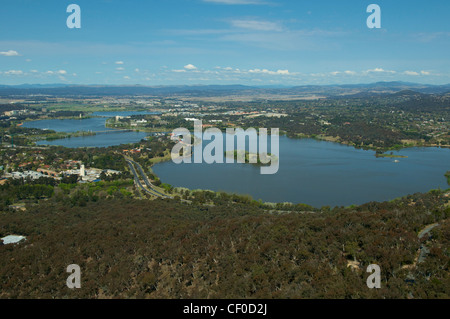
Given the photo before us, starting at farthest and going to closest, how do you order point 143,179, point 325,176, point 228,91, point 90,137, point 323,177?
1. point 228,91
2. point 90,137
3. point 325,176
4. point 323,177
5. point 143,179

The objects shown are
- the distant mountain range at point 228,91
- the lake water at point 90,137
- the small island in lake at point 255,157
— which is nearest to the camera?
the small island in lake at point 255,157

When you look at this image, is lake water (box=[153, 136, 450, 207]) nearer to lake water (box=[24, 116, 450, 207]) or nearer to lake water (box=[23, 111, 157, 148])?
lake water (box=[24, 116, 450, 207])

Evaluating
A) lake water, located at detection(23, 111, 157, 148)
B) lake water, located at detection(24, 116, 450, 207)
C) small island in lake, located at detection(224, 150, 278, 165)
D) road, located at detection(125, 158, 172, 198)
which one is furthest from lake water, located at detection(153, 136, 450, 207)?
lake water, located at detection(23, 111, 157, 148)

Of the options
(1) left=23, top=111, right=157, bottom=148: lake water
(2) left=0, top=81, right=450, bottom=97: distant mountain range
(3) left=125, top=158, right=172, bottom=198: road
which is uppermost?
(2) left=0, top=81, right=450, bottom=97: distant mountain range

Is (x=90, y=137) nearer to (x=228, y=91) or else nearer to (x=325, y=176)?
(x=325, y=176)

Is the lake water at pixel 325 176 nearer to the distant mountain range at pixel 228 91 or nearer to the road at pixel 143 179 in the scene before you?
the road at pixel 143 179

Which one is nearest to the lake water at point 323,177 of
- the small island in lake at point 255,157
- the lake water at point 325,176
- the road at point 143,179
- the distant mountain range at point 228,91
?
the lake water at point 325,176

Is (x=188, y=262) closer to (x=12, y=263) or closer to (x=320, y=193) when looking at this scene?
(x=12, y=263)

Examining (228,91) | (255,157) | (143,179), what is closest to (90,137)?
(143,179)
